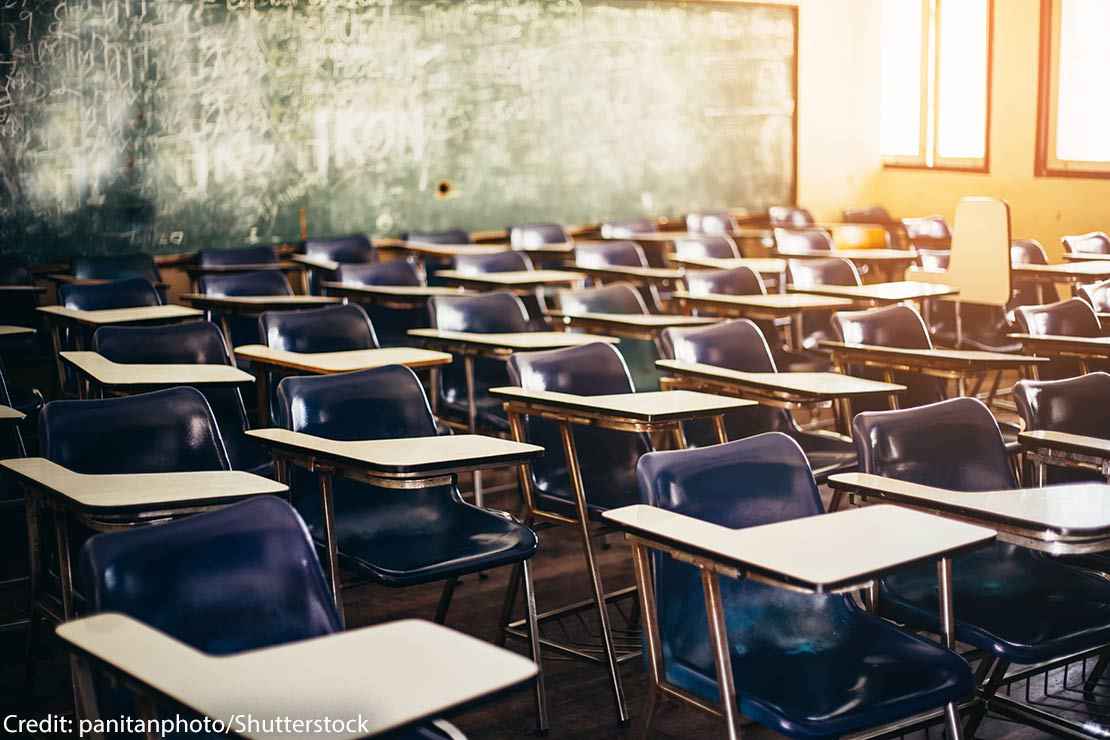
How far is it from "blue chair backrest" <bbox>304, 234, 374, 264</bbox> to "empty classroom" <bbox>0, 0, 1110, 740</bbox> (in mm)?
24

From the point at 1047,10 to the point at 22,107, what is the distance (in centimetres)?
711

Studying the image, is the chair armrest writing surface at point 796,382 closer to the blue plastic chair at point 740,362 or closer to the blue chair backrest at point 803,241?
the blue plastic chair at point 740,362

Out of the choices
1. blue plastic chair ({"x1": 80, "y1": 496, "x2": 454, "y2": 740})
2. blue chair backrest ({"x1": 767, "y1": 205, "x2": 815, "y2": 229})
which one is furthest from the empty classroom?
blue chair backrest ({"x1": 767, "y1": 205, "x2": 815, "y2": 229})

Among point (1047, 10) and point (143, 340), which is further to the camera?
point (1047, 10)

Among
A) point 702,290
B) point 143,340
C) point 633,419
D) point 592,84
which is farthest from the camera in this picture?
point 592,84

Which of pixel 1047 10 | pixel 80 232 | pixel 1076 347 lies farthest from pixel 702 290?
pixel 1047 10

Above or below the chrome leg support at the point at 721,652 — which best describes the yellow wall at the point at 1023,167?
above

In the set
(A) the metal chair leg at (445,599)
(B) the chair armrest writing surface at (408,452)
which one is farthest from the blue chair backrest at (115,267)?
(B) the chair armrest writing surface at (408,452)

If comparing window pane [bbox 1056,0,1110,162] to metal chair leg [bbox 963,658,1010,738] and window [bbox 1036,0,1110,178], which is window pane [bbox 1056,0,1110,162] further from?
metal chair leg [bbox 963,658,1010,738]

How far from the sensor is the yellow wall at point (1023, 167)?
9695 mm

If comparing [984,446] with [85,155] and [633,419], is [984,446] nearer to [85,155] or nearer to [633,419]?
[633,419]

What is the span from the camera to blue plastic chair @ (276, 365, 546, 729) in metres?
3.32

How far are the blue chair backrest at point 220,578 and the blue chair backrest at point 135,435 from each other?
3.17ft

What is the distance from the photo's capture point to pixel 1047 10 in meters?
9.76
